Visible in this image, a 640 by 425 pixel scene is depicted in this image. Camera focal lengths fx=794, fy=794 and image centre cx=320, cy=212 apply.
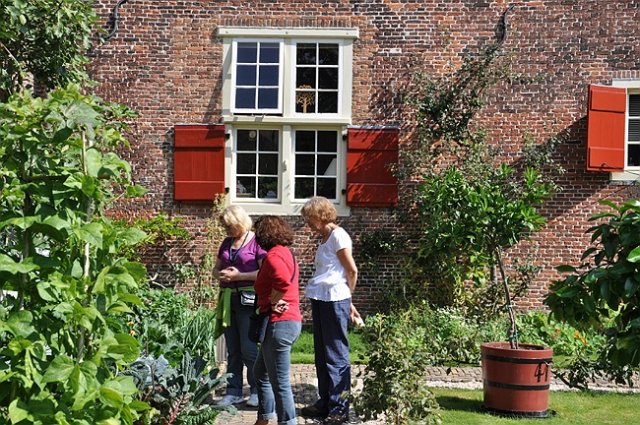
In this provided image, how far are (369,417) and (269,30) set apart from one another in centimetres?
719

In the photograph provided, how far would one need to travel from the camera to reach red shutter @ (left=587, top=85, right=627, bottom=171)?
10992 mm

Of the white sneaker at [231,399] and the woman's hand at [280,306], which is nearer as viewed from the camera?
the woman's hand at [280,306]

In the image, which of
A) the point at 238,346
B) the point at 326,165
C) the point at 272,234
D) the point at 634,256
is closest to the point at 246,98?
the point at 326,165

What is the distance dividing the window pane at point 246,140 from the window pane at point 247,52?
3.38 feet

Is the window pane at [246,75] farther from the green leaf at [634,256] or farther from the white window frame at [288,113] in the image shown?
the green leaf at [634,256]

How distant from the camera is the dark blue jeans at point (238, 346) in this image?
20.7ft

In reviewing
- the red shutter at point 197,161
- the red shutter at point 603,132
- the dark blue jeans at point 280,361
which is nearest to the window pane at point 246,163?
the red shutter at point 197,161

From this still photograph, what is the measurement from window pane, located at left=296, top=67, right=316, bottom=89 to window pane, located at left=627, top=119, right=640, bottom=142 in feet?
15.1

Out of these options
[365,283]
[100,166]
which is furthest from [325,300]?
[365,283]

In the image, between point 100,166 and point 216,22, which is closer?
point 100,166

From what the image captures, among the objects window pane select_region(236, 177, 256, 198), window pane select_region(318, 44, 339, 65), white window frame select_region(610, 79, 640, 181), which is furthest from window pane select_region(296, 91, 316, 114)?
white window frame select_region(610, 79, 640, 181)

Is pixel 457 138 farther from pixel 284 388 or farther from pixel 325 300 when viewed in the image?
pixel 284 388

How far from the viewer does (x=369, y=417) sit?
18.2 ft

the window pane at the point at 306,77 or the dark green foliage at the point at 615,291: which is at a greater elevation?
the window pane at the point at 306,77
